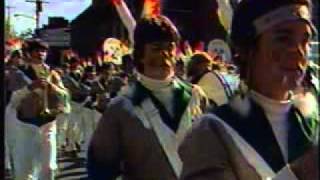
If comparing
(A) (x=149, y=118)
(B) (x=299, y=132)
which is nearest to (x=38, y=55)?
(A) (x=149, y=118)

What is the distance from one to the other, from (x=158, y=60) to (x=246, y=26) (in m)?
2.03

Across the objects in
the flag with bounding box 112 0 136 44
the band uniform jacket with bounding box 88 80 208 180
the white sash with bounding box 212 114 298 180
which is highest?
the flag with bounding box 112 0 136 44

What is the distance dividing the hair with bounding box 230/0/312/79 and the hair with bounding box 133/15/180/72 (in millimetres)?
1922

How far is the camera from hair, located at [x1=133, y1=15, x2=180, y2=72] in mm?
4543

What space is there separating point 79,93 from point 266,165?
14.1 metres

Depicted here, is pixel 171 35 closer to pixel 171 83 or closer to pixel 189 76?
pixel 171 83

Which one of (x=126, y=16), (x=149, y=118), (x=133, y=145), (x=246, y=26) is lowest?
(x=133, y=145)

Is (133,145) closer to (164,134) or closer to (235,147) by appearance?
(164,134)

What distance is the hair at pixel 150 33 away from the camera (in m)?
4.54

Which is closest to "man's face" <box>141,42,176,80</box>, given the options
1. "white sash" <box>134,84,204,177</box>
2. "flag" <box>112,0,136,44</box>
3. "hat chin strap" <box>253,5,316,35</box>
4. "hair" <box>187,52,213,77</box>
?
"white sash" <box>134,84,204,177</box>

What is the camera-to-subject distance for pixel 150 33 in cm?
454

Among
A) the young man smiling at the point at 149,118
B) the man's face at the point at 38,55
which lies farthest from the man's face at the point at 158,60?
the man's face at the point at 38,55

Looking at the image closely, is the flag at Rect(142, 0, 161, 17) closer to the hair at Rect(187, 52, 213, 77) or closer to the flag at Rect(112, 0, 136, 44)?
the flag at Rect(112, 0, 136, 44)

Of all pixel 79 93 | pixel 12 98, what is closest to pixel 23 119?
pixel 12 98
